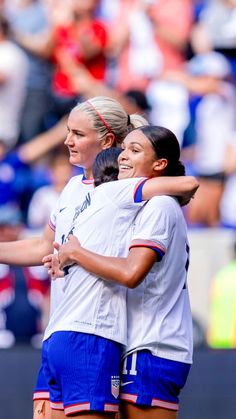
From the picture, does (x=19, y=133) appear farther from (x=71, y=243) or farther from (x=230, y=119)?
(x=71, y=243)

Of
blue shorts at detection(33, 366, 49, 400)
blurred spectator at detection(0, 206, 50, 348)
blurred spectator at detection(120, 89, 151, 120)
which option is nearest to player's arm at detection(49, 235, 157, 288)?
blue shorts at detection(33, 366, 49, 400)

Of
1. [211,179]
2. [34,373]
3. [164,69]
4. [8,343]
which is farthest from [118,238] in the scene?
[164,69]

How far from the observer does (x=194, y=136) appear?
8492 mm

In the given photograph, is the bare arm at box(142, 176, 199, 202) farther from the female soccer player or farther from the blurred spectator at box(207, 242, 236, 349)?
the blurred spectator at box(207, 242, 236, 349)

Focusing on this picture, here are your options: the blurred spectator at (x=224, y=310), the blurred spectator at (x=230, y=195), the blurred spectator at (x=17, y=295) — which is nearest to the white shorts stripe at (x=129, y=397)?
the blurred spectator at (x=224, y=310)

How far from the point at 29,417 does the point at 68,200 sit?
2318 mm

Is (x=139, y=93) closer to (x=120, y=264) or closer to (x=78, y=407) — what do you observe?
(x=120, y=264)

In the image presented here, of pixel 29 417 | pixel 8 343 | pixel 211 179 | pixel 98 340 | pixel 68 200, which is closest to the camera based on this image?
pixel 98 340

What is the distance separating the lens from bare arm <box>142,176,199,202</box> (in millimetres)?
3688

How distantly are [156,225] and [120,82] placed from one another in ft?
17.2

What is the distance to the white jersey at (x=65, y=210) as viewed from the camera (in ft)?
12.9

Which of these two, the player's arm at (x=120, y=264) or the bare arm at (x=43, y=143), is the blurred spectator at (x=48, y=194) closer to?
the bare arm at (x=43, y=143)

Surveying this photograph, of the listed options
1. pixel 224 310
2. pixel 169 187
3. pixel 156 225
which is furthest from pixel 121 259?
pixel 224 310

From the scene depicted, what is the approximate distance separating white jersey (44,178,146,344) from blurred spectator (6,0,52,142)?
499cm
